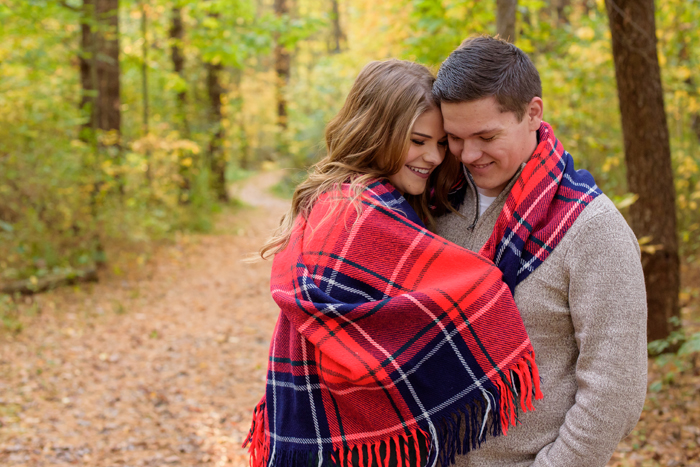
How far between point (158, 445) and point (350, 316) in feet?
9.73

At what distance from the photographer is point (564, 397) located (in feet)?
5.24

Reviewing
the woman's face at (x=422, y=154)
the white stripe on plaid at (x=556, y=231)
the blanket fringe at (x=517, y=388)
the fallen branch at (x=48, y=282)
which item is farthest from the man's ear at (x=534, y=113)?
the fallen branch at (x=48, y=282)

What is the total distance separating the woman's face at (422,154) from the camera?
6.26 feet

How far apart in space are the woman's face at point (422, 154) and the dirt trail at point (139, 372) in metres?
2.72

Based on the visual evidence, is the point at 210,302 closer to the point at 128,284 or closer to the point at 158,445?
the point at 128,284

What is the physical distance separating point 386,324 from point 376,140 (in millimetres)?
692

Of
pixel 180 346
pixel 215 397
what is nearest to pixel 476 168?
pixel 215 397

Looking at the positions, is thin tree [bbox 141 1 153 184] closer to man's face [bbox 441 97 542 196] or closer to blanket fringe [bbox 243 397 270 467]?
blanket fringe [bbox 243 397 270 467]

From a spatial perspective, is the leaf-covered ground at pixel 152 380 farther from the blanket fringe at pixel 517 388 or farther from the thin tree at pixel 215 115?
the thin tree at pixel 215 115

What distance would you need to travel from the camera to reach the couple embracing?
1.47m

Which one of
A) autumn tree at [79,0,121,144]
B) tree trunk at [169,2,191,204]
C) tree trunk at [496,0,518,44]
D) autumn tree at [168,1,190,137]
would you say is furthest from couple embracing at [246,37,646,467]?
autumn tree at [168,1,190,137]

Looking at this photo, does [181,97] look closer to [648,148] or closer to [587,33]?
[587,33]

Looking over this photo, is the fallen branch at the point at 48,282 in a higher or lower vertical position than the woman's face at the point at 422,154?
lower

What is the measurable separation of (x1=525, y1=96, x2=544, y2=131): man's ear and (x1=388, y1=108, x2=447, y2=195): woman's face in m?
0.35
